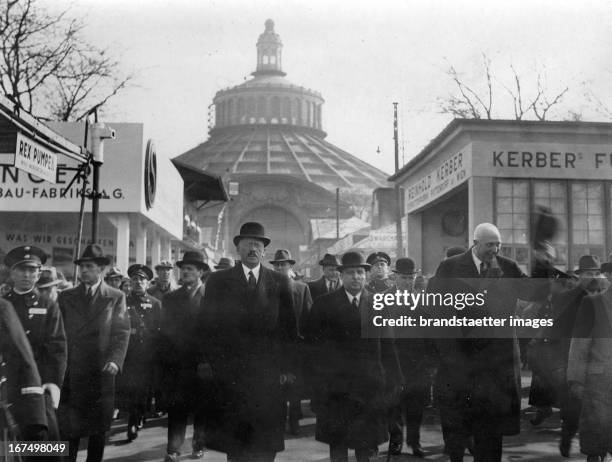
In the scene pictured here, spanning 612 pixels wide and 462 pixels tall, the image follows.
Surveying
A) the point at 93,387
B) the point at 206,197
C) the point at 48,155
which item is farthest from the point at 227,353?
the point at 206,197

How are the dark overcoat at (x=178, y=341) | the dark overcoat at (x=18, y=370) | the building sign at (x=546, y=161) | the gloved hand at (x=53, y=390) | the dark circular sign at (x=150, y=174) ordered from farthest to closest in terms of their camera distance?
the dark circular sign at (x=150, y=174)
the building sign at (x=546, y=161)
the dark overcoat at (x=178, y=341)
the gloved hand at (x=53, y=390)
the dark overcoat at (x=18, y=370)

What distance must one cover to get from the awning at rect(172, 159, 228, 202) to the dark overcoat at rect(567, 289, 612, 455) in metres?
14.8

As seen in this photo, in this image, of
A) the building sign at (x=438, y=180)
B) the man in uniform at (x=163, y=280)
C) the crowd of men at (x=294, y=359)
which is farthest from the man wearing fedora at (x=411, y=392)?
the building sign at (x=438, y=180)

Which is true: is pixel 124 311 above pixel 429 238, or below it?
below

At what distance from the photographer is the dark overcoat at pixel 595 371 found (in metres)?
4.79

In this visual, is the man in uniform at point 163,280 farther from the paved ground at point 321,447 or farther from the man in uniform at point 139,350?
the paved ground at point 321,447

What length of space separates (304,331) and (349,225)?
36.9 m

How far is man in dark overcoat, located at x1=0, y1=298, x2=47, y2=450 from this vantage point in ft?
12.6

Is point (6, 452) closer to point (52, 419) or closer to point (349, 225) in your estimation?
point (52, 419)

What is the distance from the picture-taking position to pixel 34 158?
274 inches

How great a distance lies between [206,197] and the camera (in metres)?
24.0

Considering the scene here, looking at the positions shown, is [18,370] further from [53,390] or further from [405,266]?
[405,266]

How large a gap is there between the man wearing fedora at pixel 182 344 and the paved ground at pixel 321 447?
424 millimetres

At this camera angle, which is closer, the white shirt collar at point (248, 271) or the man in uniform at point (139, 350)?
the white shirt collar at point (248, 271)
